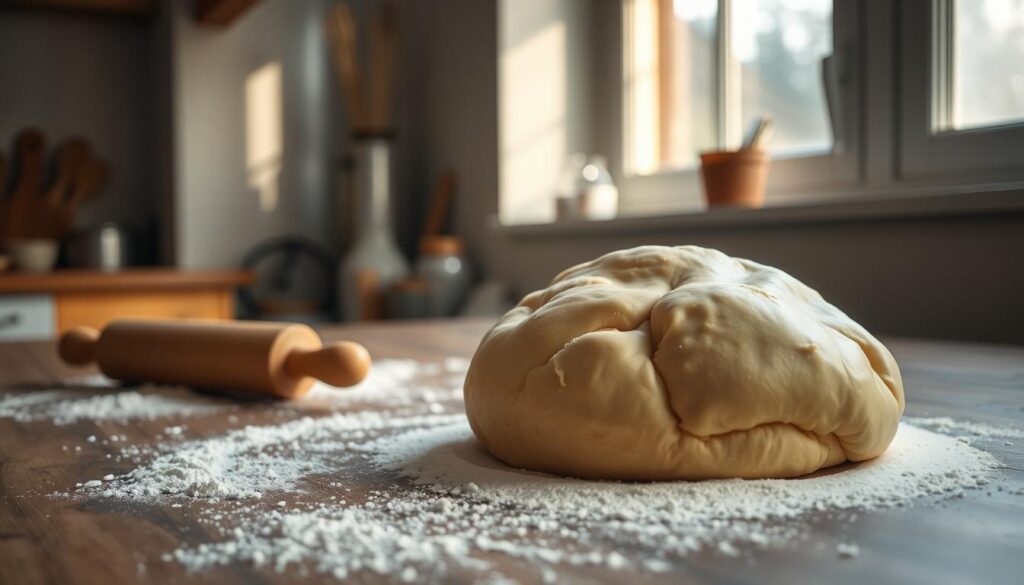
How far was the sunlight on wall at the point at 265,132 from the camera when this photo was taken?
2832 mm

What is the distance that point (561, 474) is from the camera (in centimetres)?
52

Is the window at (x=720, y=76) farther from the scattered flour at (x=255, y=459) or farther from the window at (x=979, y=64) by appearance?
the scattered flour at (x=255, y=459)

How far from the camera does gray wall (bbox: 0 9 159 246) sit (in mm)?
2871

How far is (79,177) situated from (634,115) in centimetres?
186

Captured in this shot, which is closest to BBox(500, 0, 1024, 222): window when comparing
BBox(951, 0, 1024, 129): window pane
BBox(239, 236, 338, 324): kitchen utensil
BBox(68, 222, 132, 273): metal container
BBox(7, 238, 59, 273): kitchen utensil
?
BBox(951, 0, 1024, 129): window pane

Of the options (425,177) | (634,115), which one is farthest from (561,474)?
(425,177)

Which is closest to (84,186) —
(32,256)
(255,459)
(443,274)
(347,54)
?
(32,256)

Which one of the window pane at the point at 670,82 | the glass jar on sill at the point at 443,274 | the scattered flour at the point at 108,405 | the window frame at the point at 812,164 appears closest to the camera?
the scattered flour at the point at 108,405

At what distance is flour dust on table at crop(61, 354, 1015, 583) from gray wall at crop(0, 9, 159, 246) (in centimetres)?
268

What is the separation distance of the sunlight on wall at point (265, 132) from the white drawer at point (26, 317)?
0.77 m

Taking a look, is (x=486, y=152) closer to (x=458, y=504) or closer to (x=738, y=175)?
(x=738, y=175)

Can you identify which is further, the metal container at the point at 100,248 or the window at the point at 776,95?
the metal container at the point at 100,248

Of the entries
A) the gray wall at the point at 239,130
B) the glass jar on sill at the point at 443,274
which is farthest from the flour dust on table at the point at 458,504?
the gray wall at the point at 239,130

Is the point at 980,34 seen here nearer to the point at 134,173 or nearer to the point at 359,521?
the point at 359,521
